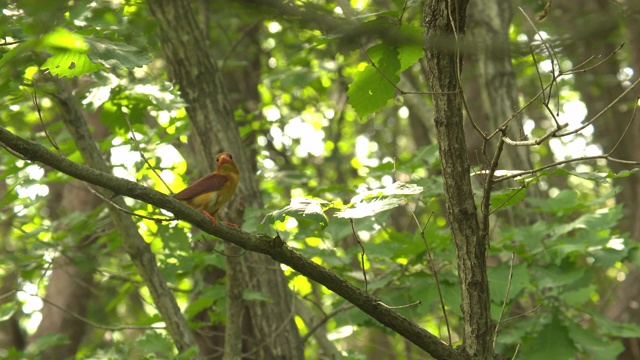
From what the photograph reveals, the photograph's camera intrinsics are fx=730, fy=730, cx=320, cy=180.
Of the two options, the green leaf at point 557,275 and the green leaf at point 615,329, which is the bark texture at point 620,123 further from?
the green leaf at point 557,275

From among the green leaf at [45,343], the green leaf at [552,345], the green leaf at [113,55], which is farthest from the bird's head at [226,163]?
the green leaf at [552,345]

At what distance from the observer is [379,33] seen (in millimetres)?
1667

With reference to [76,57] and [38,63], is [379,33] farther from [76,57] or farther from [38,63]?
[38,63]

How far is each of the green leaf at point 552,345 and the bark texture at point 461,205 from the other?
189cm

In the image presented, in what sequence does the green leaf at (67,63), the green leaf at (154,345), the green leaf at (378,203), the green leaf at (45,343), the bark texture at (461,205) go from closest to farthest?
the green leaf at (378,203)
the bark texture at (461,205)
the green leaf at (67,63)
the green leaf at (154,345)
the green leaf at (45,343)

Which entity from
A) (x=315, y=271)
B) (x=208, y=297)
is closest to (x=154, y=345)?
(x=208, y=297)

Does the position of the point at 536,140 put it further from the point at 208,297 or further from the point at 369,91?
the point at 208,297

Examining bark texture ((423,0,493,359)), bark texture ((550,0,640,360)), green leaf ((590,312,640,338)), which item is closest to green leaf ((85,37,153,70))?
bark texture ((423,0,493,359))

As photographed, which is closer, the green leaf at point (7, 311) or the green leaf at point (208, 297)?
the green leaf at point (208, 297)

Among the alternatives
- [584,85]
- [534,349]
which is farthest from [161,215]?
[584,85]

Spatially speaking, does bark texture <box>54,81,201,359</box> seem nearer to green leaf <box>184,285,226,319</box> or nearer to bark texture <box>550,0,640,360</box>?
green leaf <box>184,285,226,319</box>

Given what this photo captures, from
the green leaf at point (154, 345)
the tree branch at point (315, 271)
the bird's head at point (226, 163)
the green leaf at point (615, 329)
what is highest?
the bird's head at point (226, 163)

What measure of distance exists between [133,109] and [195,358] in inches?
61.9

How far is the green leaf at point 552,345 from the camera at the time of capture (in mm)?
4270
